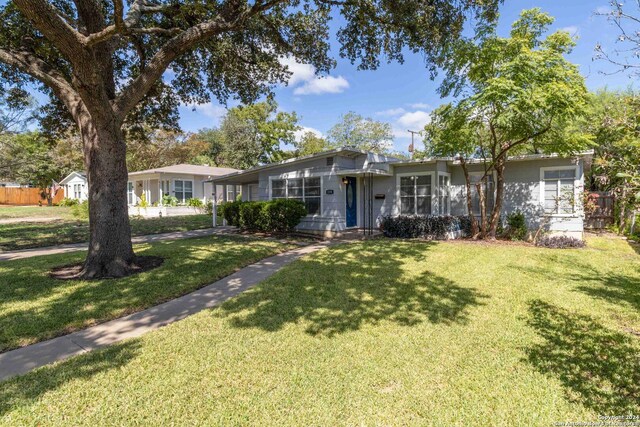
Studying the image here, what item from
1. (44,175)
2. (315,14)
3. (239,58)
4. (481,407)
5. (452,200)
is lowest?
(481,407)

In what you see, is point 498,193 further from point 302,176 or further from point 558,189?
point 302,176

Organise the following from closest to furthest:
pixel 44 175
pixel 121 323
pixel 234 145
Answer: pixel 121 323
pixel 44 175
pixel 234 145

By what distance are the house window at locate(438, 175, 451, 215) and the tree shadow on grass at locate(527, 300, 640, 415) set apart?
27.3 feet

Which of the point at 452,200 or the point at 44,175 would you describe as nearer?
the point at 452,200

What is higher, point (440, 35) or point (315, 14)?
point (315, 14)

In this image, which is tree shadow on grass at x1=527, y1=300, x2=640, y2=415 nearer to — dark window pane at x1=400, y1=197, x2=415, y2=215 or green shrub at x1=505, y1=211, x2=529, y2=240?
green shrub at x1=505, y1=211, x2=529, y2=240

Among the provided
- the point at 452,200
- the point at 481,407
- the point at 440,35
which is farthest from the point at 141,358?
the point at 452,200

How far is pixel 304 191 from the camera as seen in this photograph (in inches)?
526

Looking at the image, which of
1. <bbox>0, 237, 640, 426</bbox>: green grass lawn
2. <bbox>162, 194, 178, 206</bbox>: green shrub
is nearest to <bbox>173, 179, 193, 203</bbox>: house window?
<bbox>162, 194, 178, 206</bbox>: green shrub

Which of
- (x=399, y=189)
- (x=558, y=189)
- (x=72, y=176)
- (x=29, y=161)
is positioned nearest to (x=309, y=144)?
(x=72, y=176)

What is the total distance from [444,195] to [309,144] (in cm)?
2781

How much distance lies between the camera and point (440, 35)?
26.6 feet

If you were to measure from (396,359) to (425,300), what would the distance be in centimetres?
204

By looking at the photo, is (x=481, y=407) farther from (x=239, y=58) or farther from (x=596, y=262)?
(x=239, y=58)
